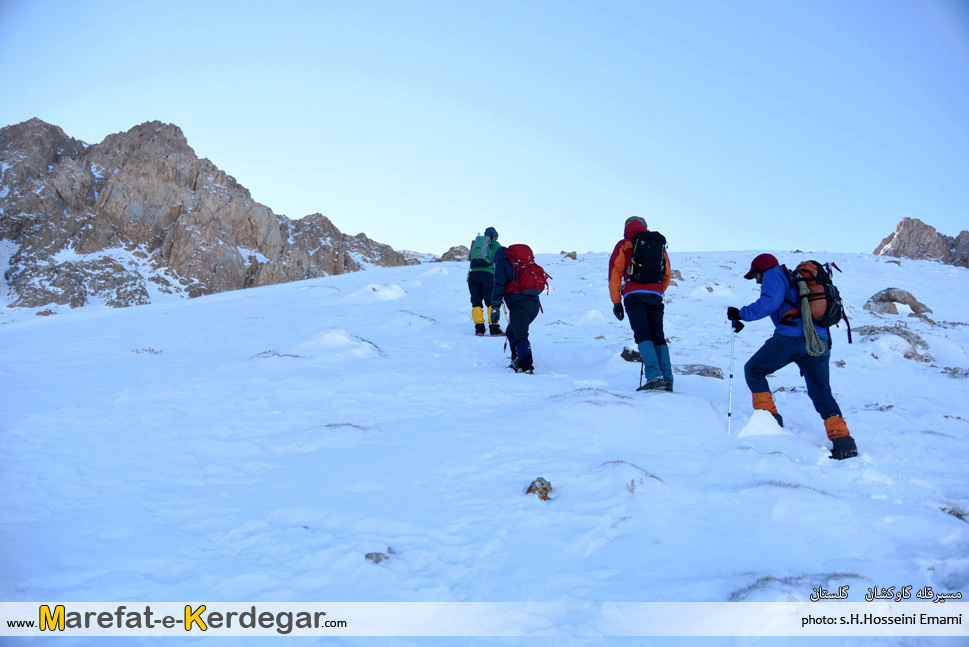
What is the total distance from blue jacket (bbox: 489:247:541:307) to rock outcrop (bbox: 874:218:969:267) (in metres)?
81.7

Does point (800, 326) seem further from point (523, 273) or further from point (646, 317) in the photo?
point (523, 273)

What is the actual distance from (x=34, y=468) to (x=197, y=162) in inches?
4717

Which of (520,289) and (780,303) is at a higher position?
(520,289)

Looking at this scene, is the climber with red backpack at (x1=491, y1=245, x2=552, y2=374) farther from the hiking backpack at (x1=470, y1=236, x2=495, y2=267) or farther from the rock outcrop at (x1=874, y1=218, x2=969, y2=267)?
the rock outcrop at (x1=874, y1=218, x2=969, y2=267)

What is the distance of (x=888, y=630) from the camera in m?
2.22

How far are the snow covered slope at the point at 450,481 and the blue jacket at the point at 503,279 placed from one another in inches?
42.0

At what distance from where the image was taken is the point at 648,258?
6.14 metres

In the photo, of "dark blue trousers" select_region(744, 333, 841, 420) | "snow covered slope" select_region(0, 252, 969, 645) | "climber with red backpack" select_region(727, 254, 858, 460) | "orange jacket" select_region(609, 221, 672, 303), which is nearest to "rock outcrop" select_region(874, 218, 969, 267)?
"orange jacket" select_region(609, 221, 672, 303)

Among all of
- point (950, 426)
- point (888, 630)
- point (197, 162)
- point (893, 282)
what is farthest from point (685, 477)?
point (197, 162)

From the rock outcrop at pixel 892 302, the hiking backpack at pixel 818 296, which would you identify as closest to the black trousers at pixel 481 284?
the hiking backpack at pixel 818 296

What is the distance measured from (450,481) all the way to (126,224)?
112 m

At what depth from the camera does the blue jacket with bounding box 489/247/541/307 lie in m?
7.27

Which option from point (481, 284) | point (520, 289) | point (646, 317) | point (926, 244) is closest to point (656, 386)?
point (646, 317)

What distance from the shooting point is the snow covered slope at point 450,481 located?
2.62 meters
